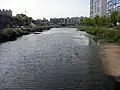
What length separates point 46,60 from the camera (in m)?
29.4

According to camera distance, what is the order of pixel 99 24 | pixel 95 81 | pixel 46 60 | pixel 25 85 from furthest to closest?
pixel 99 24
pixel 46 60
pixel 95 81
pixel 25 85

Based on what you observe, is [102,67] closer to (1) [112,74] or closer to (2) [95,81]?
(1) [112,74]

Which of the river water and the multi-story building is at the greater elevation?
the multi-story building

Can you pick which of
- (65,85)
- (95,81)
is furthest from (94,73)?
(65,85)

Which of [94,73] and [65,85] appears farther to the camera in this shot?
[94,73]

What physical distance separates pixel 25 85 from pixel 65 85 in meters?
2.58

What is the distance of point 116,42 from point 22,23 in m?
86.4

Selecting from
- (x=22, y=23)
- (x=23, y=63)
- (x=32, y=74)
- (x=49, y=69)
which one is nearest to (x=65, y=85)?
(x=32, y=74)

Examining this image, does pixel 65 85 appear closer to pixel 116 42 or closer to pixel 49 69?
pixel 49 69

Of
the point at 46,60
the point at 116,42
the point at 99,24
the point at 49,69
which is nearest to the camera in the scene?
the point at 49,69

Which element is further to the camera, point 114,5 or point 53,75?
point 114,5

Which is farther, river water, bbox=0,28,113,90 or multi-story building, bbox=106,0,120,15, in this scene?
multi-story building, bbox=106,0,120,15

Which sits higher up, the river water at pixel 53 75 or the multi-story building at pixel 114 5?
the multi-story building at pixel 114 5

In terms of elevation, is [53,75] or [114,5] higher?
[114,5]
